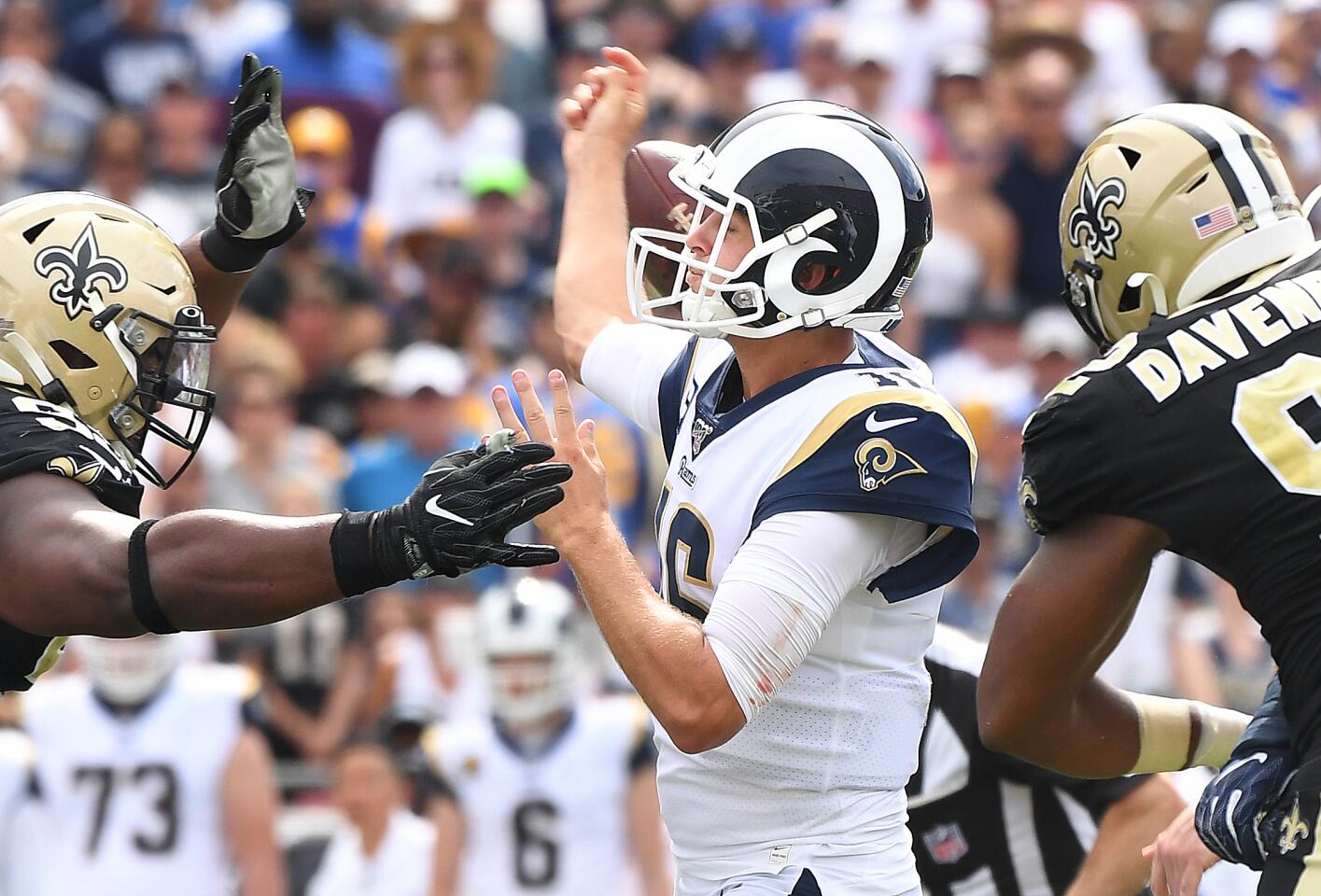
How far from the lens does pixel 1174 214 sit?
3.22 m

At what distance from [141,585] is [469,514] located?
0.54 metres

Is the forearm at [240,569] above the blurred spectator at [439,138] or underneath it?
underneath

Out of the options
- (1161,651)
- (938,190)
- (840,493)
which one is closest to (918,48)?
(938,190)

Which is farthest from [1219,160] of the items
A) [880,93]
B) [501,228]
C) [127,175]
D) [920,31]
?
[920,31]

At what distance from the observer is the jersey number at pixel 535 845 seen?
6852 mm

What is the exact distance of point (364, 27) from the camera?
34.1ft

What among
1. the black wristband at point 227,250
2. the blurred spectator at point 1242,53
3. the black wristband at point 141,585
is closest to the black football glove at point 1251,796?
the black wristband at point 141,585

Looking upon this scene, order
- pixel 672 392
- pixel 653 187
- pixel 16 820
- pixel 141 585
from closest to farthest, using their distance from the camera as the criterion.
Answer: pixel 141 585 → pixel 672 392 → pixel 653 187 → pixel 16 820

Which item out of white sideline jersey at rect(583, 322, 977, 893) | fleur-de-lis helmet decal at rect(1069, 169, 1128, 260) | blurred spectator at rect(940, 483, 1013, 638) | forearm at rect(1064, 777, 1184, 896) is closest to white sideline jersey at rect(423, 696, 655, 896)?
blurred spectator at rect(940, 483, 1013, 638)

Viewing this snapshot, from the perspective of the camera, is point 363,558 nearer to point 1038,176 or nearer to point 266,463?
point 266,463

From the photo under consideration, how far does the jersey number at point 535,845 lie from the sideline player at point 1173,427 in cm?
371

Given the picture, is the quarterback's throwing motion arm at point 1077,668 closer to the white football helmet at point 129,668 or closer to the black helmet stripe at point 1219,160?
the black helmet stripe at point 1219,160

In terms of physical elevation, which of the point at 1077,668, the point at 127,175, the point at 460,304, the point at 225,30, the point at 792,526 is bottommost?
the point at 1077,668

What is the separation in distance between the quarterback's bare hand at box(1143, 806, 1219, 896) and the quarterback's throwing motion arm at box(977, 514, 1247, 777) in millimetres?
183
